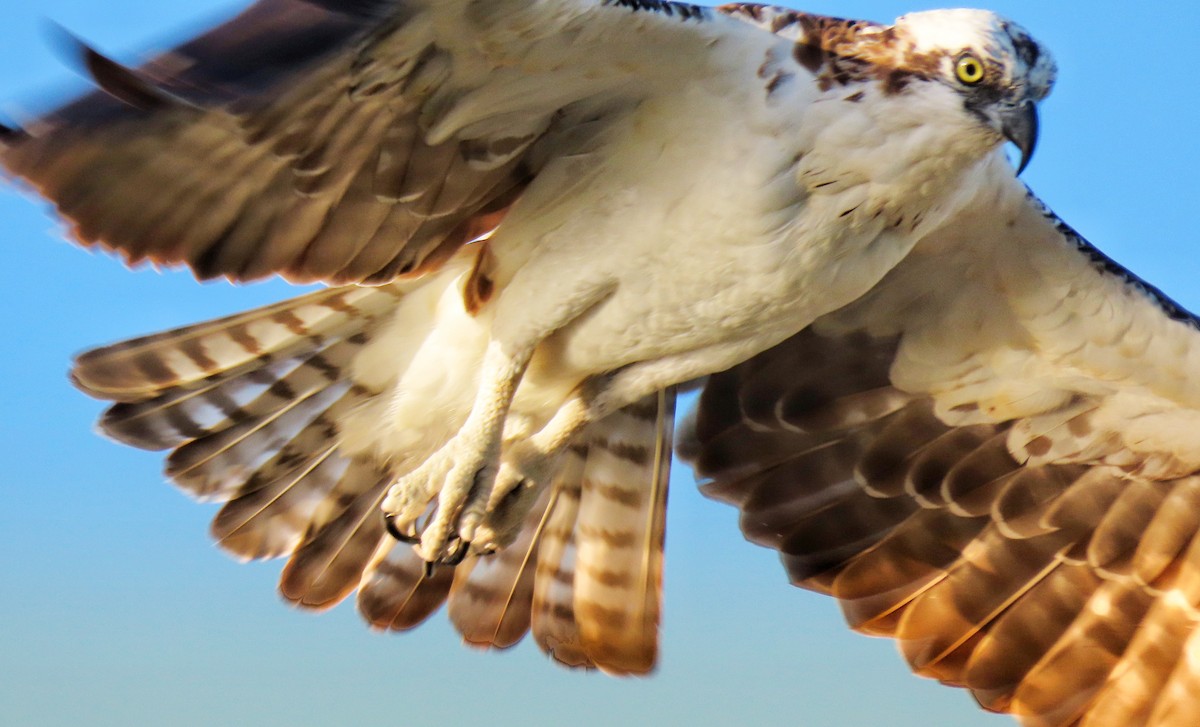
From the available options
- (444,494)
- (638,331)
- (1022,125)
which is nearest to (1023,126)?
(1022,125)

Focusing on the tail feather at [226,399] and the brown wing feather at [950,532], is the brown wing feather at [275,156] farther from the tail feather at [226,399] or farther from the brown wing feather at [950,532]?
the brown wing feather at [950,532]

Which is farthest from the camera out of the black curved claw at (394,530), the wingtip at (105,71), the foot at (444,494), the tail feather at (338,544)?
the tail feather at (338,544)

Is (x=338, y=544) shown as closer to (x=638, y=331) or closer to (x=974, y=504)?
(x=638, y=331)

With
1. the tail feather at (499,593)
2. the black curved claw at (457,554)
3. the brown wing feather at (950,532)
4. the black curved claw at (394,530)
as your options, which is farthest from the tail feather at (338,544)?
the brown wing feather at (950,532)

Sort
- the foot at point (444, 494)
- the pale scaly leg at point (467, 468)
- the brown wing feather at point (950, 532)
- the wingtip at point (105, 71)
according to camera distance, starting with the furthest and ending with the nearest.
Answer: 1. the brown wing feather at point (950, 532)
2. the foot at point (444, 494)
3. the pale scaly leg at point (467, 468)
4. the wingtip at point (105, 71)

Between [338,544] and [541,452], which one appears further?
[338,544]

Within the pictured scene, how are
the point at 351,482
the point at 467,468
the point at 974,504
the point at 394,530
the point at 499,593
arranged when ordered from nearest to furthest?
the point at 467,468, the point at 394,530, the point at 351,482, the point at 499,593, the point at 974,504

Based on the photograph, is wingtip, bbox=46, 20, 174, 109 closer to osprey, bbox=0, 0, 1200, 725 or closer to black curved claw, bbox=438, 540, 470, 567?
osprey, bbox=0, 0, 1200, 725
